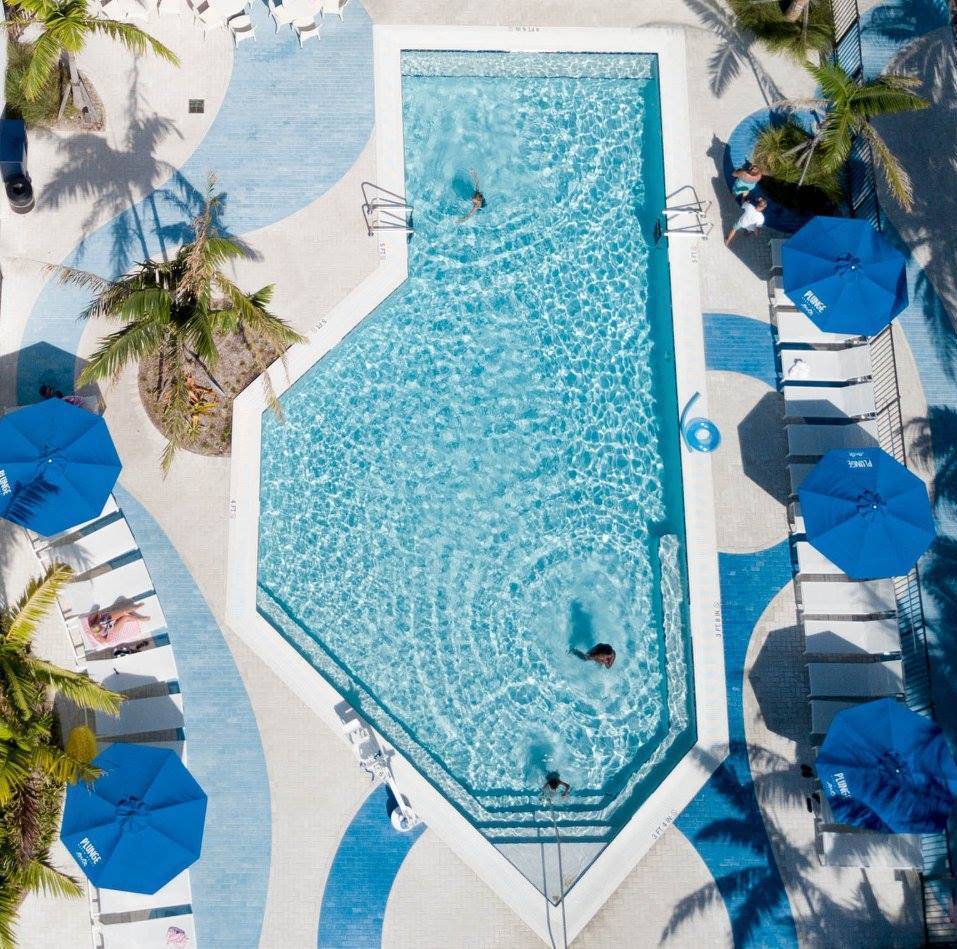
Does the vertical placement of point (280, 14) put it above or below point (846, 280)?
above

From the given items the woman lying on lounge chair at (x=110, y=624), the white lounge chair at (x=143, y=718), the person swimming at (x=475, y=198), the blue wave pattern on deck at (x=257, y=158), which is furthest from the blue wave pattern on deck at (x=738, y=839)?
the blue wave pattern on deck at (x=257, y=158)

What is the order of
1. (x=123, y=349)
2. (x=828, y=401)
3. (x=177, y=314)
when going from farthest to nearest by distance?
1. (x=828, y=401)
2. (x=177, y=314)
3. (x=123, y=349)

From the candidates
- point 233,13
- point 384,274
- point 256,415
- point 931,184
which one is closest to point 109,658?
point 256,415

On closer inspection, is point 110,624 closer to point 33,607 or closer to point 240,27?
point 33,607

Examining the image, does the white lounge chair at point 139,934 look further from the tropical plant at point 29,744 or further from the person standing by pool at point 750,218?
the person standing by pool at point 750,218

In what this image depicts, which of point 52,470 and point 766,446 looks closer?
point 52,470

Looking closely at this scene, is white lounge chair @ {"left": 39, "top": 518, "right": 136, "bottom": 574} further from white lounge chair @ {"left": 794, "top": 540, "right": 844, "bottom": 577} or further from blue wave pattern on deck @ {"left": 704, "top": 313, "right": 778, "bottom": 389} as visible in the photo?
white lounge chair @ {"left": 794, "top": 540, "right": 844, "bottom": 577}

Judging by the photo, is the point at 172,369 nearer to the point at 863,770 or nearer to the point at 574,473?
the point at 574,473

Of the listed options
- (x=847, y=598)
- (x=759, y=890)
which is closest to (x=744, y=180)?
(x=847, y=598)
